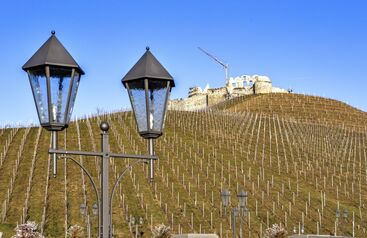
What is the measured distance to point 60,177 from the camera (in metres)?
65.8

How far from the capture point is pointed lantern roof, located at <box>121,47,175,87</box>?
1083cm

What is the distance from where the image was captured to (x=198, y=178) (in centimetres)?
6875

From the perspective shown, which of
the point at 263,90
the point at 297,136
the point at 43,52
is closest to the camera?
the point at 43,52

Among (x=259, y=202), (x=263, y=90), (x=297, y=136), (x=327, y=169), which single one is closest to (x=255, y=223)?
(x=259, y=202)

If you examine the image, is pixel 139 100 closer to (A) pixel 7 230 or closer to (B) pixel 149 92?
(B) pixel 149 92

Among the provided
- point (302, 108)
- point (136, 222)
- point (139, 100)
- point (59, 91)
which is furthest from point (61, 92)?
point (302, 108)

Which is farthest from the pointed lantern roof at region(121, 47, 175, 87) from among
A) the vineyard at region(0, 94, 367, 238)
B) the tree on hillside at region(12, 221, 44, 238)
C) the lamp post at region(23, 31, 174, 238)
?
the vineyard at region(0, 94, 367, 238)

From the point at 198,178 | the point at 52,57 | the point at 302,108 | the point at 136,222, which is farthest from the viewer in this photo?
the point at 302,108

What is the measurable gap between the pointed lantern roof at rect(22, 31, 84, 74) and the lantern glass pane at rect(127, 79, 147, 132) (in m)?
1.00

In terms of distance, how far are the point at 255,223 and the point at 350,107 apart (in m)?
104

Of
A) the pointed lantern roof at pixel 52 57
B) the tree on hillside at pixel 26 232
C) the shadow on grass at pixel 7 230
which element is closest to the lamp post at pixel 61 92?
the pointed lantern roof at pixel 52 57

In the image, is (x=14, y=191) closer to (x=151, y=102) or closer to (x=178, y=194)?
(x=178, y=194)

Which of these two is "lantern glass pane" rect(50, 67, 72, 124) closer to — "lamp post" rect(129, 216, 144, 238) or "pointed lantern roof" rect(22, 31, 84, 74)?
"pointed lantern roof" rect(22, 31, 84, 74)

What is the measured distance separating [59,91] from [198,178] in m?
58.9
